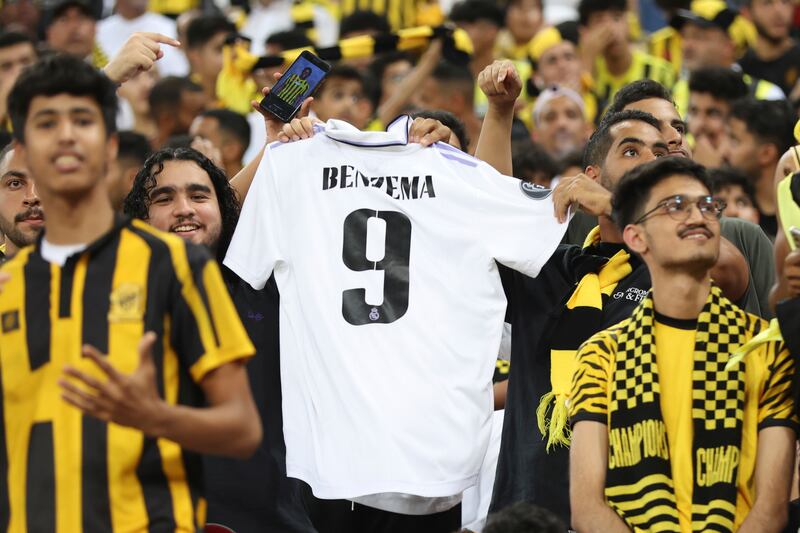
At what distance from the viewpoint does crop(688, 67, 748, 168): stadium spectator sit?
30.3ft

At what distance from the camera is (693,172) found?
15.6 feet

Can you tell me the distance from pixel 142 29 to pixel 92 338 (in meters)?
8.79

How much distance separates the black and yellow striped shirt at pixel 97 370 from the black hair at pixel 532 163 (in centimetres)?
486

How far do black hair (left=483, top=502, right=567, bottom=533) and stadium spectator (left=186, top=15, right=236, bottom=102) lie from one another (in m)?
7.96

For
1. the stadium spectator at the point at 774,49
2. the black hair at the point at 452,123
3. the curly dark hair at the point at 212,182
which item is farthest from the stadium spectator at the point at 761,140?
the curly dark hair at the point at 212,182

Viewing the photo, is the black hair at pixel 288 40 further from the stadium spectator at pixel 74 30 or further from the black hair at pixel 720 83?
the black hair at pixel 720 83

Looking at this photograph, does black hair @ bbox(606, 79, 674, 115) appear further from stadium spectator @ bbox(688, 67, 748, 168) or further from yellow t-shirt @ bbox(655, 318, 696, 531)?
stadium spectator @ bbox(688, 67, 748, 168)

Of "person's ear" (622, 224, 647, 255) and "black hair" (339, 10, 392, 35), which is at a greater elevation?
"black hair" (339, 10, 392, 35)

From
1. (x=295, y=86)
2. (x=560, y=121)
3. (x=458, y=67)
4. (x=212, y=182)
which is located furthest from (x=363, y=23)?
(x=212, y=182)

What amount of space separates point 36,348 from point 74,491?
390 mm

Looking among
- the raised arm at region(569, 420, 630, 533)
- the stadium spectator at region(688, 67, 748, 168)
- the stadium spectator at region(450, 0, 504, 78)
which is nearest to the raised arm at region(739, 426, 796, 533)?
the raised arm at region(569, 420, 630, 533)

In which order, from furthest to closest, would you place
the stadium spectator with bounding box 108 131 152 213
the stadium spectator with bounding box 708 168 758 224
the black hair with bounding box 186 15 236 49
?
the black hair with bounding box 186 15 236 49
the stadium spectator with bounding box 108 131 152 213
the stadium spectator with bounding box 708 168 758 224

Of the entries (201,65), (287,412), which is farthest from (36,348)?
(201,65)

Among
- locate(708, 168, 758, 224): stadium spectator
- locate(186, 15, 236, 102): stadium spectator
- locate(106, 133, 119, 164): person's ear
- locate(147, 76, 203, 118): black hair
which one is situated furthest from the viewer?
locate(186, 15, 236, 102): stadium spectator
